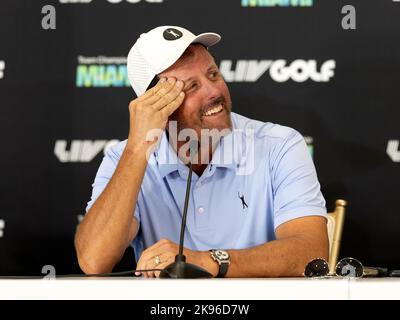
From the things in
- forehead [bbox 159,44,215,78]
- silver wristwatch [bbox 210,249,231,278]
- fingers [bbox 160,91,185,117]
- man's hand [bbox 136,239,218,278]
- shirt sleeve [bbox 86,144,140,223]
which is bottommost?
silver wristwatch [bbox 210,249,231,278]

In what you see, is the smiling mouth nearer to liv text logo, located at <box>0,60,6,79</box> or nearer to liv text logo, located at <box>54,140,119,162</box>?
liv text logo, located at <box>54,140,119,162</box>

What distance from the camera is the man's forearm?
240cm

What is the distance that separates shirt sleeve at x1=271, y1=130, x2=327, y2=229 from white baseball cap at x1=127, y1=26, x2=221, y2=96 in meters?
0.44

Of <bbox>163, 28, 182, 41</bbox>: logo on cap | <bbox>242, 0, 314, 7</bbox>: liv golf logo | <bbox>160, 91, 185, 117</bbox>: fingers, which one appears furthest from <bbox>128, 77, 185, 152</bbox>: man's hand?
<bbox>242, 0, 314, 7</bbox>: liv golf logo

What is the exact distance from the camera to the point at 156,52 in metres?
2.59

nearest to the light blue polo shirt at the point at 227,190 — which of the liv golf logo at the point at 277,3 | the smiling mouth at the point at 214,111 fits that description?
the smiling mouth at the point at 214,111

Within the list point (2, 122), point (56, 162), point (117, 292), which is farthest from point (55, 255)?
point (117, 292)

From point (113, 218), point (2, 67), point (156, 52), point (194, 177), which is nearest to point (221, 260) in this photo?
point (113, 218)

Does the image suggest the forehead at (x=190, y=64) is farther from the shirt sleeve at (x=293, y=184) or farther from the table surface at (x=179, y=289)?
the table surface at (x=179, y=289)

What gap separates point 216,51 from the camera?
10.9ft

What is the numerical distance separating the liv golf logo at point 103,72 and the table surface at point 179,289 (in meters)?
2.04

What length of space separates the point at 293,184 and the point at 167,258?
63 cm

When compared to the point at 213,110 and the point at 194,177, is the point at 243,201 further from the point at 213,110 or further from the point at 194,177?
the point at 213,110
